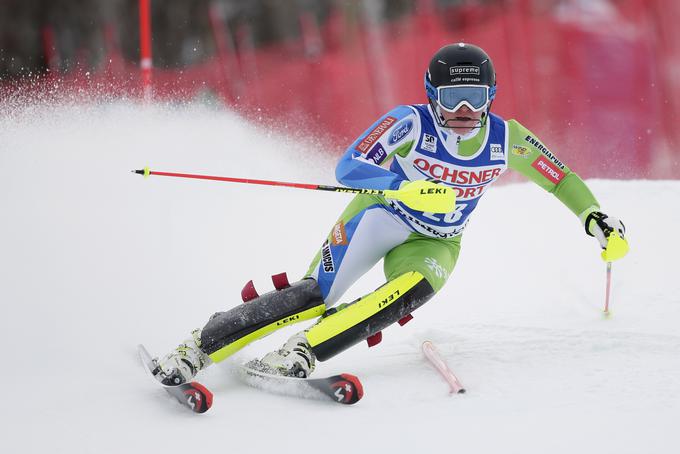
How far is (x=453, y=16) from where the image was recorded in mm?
6422

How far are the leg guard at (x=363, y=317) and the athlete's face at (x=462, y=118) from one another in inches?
24.9

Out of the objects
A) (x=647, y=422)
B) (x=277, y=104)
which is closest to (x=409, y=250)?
(x=647, y=422)

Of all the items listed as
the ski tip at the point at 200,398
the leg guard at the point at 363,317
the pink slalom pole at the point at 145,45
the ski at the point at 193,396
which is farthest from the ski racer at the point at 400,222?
the pink slalom pole at the point at 145,45

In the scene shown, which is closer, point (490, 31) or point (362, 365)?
point (362, 365)

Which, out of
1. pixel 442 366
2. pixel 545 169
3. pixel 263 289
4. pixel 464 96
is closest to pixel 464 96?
pixel 464 96

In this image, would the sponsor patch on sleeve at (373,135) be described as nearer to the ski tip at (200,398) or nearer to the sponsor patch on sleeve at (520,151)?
the sponsor patch on sleeve at (520,151)

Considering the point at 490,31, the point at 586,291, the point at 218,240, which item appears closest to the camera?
the point at 586,291

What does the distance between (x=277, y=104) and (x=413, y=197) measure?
12.6ft

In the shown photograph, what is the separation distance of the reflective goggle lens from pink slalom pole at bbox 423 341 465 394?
0.98 meters

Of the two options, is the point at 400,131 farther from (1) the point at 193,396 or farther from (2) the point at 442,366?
(1) the point at 193,396

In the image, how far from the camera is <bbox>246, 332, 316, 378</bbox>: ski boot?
3.01 metres

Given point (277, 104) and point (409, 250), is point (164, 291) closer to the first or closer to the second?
point (409, 250)

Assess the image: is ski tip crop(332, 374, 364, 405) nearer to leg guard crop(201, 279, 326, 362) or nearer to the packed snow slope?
the packed snow slope

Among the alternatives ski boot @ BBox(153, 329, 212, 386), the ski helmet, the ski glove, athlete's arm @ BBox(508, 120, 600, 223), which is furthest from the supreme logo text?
ski boot @ BBox(153, 329, 212, 386)
